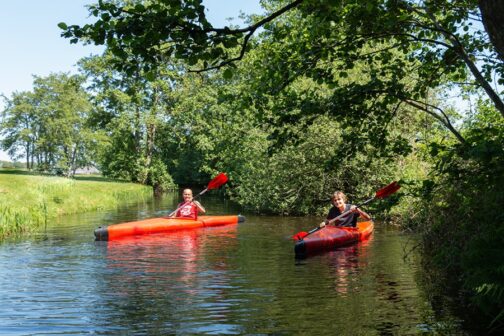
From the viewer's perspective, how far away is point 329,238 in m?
12.1

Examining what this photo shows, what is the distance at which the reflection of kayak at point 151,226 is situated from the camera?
526 inches

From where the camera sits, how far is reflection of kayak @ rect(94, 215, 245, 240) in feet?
43.9

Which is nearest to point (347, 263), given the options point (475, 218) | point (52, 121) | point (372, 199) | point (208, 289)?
point (372, 199)

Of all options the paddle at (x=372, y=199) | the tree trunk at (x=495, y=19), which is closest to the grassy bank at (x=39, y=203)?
the paddle at (x=372, y=199)

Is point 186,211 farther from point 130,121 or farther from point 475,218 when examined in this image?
point 130,121

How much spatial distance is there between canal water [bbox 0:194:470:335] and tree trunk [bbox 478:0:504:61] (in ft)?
10.1

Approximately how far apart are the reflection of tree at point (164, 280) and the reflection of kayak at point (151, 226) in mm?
296

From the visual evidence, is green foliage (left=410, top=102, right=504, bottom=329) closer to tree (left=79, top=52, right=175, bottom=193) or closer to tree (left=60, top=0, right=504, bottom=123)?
tree (left=60, top=0, right=504, bottom=123)

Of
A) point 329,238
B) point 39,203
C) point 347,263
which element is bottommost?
point 347,263

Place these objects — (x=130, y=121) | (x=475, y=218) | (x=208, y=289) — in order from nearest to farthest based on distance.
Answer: (x=475, y=218), (x=208, y=289), (x=130, y=121)

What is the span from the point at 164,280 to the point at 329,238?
4532mm

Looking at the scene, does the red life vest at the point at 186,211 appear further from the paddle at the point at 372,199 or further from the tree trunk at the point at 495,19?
the tree trunk at the point at 495,19

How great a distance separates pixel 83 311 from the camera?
6.80m

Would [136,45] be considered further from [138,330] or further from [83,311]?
[83,311]
